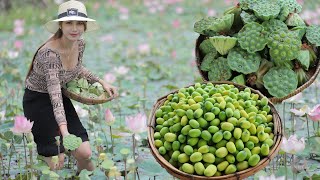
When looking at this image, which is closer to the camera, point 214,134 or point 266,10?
point 214,134

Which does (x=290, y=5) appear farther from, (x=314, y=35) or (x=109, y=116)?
(x=109, y=116)

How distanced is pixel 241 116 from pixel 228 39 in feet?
1.67

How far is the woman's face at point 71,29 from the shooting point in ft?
8.90

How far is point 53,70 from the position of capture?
2.73 m

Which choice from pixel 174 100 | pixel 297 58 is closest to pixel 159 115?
pixel 174 100

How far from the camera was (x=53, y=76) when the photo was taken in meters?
2.72

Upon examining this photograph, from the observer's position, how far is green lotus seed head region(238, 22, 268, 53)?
2791 mm

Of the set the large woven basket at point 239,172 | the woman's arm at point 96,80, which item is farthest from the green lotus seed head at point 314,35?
the woman's arm at point 96,80

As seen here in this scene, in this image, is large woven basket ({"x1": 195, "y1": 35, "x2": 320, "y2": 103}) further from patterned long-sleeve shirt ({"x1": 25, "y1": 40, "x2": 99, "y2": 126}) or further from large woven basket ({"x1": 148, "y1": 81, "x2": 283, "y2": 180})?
patterned long-sleeve shirt ({"x1": 25, "y1": 40, "x2": 99, "y2": 126})

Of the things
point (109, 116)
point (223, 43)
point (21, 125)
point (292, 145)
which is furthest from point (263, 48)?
point (21, 125)

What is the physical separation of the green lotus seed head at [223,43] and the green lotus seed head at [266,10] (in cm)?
18

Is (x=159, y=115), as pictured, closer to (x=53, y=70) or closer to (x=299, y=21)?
(x=53, y=70)

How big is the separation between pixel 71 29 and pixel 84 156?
1.84ft

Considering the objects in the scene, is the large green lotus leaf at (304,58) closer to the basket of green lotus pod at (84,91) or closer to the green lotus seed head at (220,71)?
the green lotus seed head at (220,71)
